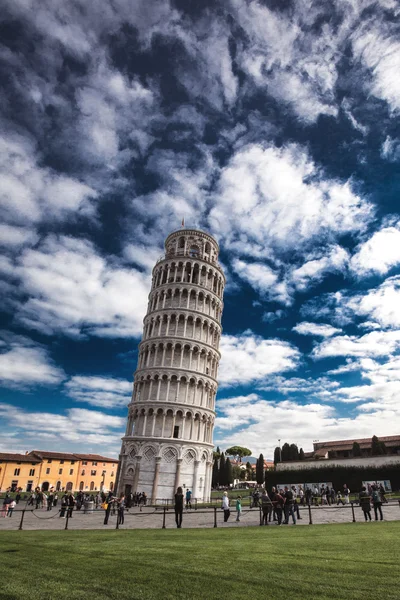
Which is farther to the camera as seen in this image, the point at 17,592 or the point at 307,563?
the point at 307,563

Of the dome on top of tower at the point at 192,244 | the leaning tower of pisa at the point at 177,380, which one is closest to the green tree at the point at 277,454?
the leaning tower of pisa at the point at 177,380

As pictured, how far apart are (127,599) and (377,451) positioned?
71.1 metres

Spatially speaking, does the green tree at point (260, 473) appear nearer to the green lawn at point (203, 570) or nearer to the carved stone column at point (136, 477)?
the carved stone column at point (136, 477)

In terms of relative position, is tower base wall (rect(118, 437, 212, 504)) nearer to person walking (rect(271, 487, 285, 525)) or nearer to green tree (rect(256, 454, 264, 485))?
person walking (rect(271, 487, 285, 525))

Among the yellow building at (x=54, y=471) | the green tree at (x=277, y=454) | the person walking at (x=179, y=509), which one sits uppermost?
the green tree at (x=277, y=454)

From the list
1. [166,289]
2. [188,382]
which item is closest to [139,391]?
[188,382]

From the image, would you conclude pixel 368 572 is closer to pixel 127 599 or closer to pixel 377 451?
pixel 127 599

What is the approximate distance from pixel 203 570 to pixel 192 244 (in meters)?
54.3

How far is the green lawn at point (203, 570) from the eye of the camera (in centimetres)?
629

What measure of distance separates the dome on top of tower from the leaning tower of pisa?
165 mm

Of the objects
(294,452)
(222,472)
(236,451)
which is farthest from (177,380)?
(236,451)

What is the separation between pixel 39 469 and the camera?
3472 inches

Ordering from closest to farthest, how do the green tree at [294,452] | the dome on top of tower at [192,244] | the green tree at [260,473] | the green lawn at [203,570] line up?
the green lawn at [203,570] → the dome on top of tower at [192,244] → the green tree at [294,452] → the green tree at [260,473]

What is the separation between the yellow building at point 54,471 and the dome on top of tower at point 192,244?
55248 millimetres
